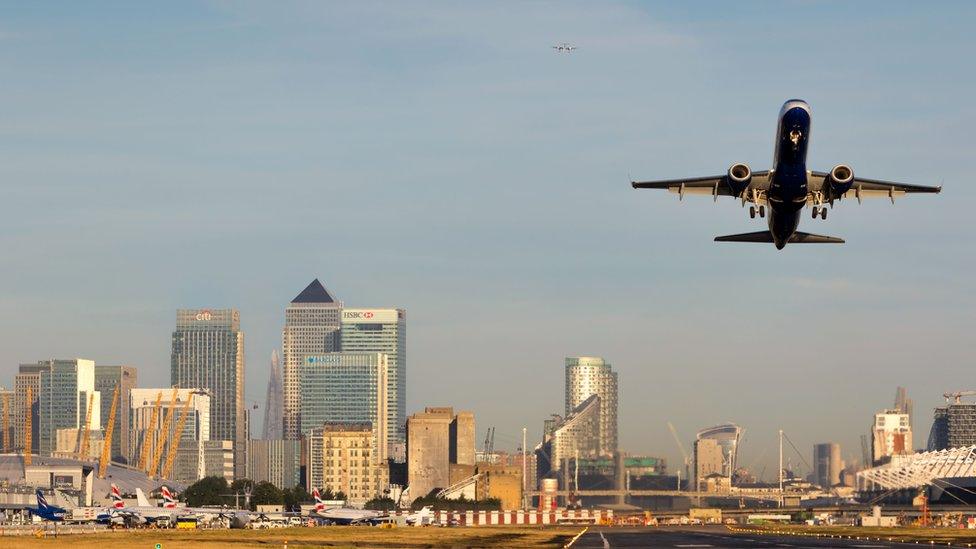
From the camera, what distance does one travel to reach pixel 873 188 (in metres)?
94.1

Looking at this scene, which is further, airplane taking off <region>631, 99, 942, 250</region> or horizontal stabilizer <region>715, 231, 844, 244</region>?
horizontal stabilizer <region>715, 231, 844, 244</region>

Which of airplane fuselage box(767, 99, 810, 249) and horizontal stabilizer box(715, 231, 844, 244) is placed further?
horizontal stabilizer box(715, 231, 844, 244)

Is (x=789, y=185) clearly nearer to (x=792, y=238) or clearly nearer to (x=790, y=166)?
(x=790, y=166)

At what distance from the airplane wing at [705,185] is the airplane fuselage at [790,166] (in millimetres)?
930

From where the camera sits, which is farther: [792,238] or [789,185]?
[792,238]

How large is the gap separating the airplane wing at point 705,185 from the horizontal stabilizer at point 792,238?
11222 millimetres

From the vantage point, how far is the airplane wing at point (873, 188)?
3637 inches

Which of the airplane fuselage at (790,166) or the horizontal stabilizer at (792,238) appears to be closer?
the airplane fuselage at (790,166)

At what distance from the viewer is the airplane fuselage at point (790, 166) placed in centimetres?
8606

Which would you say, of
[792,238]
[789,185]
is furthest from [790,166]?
[792,238]

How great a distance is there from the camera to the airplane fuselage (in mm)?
86062

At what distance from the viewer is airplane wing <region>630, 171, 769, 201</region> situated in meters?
93.4

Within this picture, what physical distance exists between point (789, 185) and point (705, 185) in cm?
613

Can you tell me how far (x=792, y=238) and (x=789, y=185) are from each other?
15.4 meters
